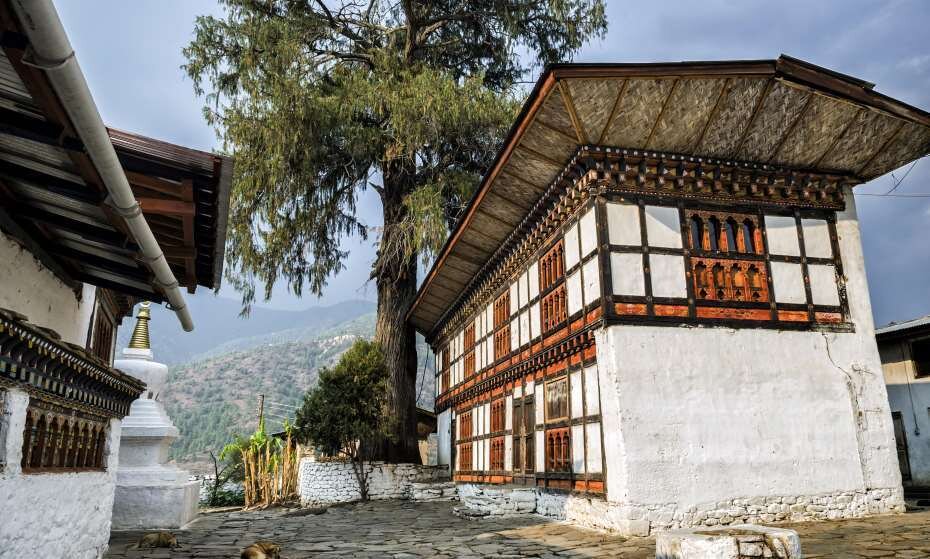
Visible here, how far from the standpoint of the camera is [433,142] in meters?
20.3

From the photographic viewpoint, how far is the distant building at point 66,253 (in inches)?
156

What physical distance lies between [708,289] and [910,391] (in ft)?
24.0

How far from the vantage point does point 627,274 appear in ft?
34.8

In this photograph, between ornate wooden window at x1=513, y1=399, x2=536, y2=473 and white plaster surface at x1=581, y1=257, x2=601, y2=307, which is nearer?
white plaster surface at x1=581, y1=257, x2=601, y2=307

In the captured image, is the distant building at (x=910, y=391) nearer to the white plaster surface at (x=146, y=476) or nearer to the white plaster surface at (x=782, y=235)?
the white plaster surface at (x=782, y=235)

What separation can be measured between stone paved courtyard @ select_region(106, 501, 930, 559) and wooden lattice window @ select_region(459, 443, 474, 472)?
4.51 metres

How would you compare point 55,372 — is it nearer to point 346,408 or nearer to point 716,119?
Answer: point 716,119

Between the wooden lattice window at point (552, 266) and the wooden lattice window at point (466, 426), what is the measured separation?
22.9 feet

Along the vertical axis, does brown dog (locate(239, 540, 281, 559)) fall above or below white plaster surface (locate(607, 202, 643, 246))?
below

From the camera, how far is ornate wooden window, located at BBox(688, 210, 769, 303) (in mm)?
10992

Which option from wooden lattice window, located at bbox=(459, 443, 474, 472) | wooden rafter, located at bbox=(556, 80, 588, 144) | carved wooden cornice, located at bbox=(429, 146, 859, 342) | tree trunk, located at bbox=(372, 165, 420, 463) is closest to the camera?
wooden rafter, located at bbox=(556, 80, 588, 144)

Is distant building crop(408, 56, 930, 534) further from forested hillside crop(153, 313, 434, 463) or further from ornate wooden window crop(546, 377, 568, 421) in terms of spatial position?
forested hillside crop(153, 313, 434, 463)

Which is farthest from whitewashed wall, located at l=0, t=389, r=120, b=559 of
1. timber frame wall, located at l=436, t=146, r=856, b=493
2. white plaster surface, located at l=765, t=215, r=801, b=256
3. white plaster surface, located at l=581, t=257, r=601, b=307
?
white plaster surface, located at l=765, t=215, r=801, b=256

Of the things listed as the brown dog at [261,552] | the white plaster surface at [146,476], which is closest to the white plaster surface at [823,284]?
the brown dog at [261,552]
